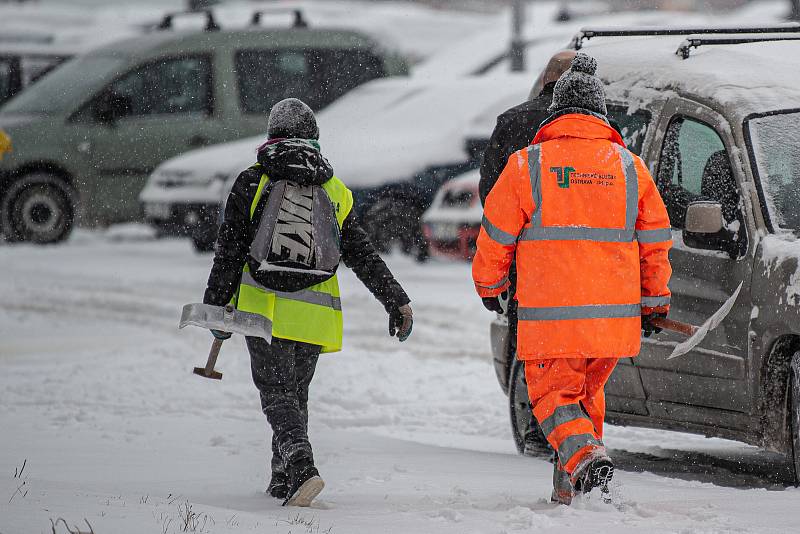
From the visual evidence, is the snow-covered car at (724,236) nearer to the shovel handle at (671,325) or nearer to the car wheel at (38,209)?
the shovel handle at (671,325)

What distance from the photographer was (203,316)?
5527mm

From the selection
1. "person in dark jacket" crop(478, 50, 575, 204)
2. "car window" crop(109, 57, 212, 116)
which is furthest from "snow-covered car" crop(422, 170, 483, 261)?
"person in dark jacket" crop(478, 50, 575, 204)

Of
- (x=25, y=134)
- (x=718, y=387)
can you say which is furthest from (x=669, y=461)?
(x=25, y=134)

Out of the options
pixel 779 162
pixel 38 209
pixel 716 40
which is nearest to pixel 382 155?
pixel 38 209

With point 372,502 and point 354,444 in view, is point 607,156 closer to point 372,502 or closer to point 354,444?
point 372,502

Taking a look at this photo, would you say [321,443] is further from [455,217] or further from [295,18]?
[295,18]

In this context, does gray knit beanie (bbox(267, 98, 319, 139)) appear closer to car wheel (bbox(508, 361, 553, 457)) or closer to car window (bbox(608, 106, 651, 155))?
car window (bbox(608, 106, 651, 155))

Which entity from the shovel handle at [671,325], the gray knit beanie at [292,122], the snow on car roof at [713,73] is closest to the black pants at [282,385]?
the gray knit beanie at [292,122]

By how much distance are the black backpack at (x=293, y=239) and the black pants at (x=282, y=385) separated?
0.76 ft

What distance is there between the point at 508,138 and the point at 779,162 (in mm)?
1129

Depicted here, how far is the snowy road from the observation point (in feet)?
16.8

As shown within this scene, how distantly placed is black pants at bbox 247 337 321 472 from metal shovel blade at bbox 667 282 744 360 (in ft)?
5.04

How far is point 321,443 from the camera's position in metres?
7.25

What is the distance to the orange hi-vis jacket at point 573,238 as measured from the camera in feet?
17.4
